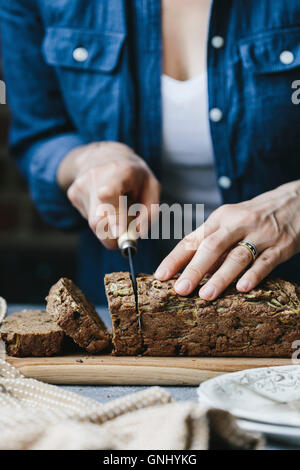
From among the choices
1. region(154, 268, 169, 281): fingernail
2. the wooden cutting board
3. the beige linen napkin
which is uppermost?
region(154, 268, 169, 281): fingernail

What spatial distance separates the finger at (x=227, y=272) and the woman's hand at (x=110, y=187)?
28cm

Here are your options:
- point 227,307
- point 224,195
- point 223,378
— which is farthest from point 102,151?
point 223,378

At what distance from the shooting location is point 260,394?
979mm

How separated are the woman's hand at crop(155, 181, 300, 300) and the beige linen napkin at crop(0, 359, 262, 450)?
0.43 metres

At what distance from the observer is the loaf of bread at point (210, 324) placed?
1277 millimetres

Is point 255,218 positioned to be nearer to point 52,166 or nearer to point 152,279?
point 152,279

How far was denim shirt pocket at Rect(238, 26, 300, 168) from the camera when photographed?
1.70 metres

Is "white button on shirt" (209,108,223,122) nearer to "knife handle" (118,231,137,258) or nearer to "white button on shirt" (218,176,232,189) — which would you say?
"white button on shirt" (218,176,232,189)

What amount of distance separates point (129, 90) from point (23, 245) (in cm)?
189

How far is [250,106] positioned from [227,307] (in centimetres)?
72

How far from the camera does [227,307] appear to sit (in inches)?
50.3

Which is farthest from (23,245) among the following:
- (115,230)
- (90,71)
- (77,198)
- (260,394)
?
(260,394)

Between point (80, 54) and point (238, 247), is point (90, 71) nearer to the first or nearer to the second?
point (80, 54)

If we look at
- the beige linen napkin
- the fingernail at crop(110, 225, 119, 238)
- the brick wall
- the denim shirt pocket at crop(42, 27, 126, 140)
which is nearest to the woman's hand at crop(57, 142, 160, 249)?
the fingernail at crop(110, 225, 119, 238)
